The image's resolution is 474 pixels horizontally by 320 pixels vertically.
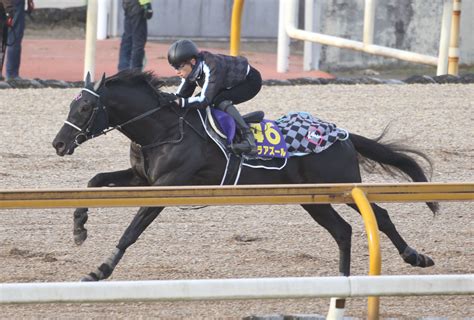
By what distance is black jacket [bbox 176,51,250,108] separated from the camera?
26.1 feet

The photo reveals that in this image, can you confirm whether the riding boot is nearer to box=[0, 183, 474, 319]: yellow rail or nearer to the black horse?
the black horse

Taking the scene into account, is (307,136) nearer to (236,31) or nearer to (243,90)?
(243,90)

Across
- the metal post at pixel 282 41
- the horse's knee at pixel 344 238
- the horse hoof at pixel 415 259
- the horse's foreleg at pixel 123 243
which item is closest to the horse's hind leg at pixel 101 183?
the horse's foreleg at pixel 123 243

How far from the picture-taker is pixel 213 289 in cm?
514

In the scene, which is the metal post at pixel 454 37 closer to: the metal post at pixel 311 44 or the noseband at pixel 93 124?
the metal post at pixel 311 44

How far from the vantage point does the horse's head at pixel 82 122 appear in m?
7.77

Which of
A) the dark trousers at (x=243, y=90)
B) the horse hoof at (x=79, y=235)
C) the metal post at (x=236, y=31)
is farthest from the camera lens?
the metal post at (x=236, y=31)

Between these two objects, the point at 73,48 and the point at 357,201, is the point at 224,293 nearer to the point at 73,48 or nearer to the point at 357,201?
the point at 357,201

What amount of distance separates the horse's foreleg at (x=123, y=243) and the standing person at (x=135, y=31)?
7594 millimetres

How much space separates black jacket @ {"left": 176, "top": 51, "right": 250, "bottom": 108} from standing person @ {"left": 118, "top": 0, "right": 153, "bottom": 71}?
6.93m

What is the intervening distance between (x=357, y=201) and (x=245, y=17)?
558 inches

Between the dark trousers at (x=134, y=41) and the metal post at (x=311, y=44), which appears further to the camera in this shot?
the metal post at (x=311, y=44)

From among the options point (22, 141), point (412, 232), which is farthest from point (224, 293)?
point (22, 141)

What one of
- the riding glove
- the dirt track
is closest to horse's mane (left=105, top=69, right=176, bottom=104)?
the dirt track
